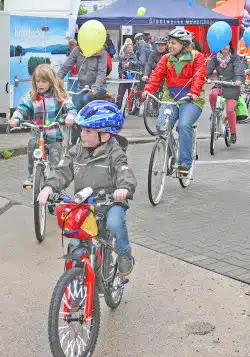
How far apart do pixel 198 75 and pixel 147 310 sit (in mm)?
3891

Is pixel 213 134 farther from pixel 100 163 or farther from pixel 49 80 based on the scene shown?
pixel 100 163

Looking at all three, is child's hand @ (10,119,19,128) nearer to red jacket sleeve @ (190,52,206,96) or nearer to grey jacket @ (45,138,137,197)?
grey jacket @ (45,138,137,197)

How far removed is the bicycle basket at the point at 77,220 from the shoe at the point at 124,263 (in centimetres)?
51

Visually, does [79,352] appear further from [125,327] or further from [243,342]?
[243,342]

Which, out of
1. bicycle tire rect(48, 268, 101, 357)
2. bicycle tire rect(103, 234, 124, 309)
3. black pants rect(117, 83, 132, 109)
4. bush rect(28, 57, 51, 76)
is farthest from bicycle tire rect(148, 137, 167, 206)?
black pants rect(117, 83, 132, 109)

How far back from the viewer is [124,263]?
4.37 metres

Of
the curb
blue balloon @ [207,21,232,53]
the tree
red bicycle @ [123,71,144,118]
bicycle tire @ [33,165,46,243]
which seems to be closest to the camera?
bicycle tire @ [33,165,46,243]

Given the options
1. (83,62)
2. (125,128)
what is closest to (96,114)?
(83,62)

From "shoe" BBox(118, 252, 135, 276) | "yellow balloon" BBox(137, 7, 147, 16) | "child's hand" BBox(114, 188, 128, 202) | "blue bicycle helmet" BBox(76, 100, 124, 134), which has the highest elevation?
"yellow balloon" BBox(137, 7, 147, 16)

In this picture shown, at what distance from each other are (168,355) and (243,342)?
51cm

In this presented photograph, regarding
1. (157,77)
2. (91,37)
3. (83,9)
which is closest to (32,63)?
(91,37)

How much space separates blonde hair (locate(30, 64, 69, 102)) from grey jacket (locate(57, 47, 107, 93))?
9.25 ft

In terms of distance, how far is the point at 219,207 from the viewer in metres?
7.72

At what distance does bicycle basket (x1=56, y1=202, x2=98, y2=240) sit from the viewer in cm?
379
